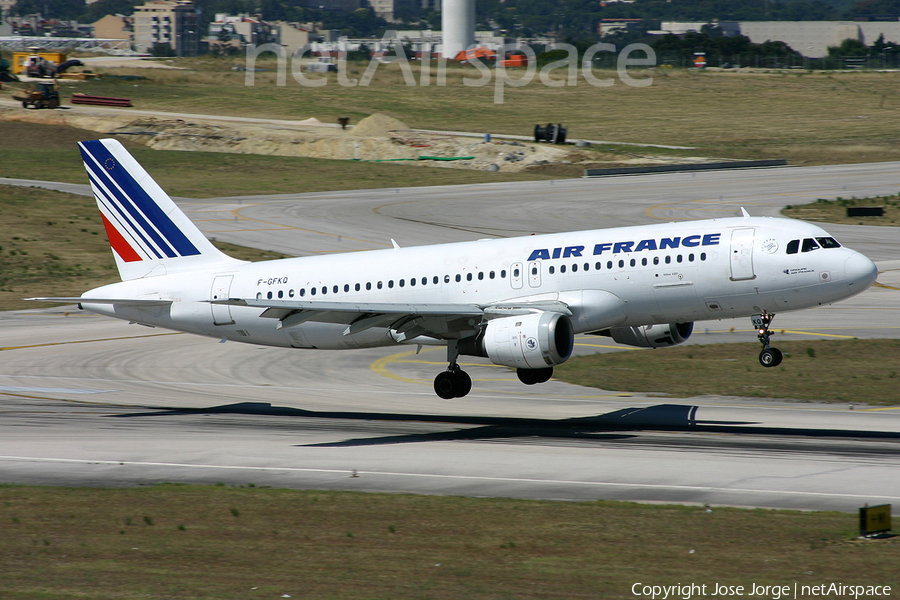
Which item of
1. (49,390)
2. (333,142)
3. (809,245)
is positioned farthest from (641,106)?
(49,390)

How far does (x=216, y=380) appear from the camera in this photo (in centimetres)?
4691

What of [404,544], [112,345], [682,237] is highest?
[682,237]

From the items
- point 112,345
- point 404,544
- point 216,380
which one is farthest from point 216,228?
point 404,544

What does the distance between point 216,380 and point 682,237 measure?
21.6m

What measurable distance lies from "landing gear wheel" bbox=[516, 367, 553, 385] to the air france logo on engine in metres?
4.20

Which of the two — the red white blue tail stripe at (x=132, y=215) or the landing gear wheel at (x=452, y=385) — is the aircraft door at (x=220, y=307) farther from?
the landing gear wheel at (x=452, y=385)

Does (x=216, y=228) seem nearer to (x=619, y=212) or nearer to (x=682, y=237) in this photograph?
(x=619, y=212)

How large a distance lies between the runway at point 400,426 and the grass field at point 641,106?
62.7 m

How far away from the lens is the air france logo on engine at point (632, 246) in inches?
1439

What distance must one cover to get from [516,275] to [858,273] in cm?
1156

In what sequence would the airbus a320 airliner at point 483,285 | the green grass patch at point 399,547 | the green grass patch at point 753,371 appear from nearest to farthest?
the green grass patch at point 399,547 → the airbus a320 airliner at point 483,285 → the green grass patch at point 753,371

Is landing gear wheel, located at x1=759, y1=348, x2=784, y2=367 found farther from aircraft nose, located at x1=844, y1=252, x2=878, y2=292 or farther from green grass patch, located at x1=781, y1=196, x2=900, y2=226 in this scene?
green grass patch, located at x1=781, y1=196, x2=900, y2=226

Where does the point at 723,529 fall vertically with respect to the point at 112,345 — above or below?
above

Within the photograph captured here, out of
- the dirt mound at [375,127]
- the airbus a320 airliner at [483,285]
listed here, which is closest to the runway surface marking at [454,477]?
the airbus a320 airliner at [483,285]
